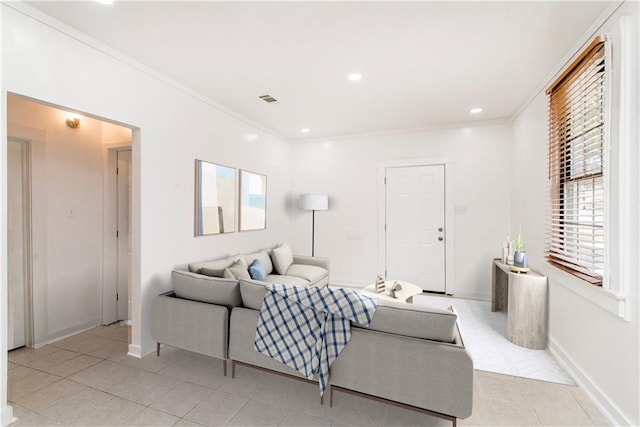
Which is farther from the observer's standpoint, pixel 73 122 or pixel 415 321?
pixel 73 122

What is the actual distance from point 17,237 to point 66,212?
1.45ft

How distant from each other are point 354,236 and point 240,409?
11.4ft

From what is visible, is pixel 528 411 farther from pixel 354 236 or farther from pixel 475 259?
pixel 354 236

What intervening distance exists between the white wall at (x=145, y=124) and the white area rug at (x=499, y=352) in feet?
9.81

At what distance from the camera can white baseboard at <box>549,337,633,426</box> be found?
6.10 ft

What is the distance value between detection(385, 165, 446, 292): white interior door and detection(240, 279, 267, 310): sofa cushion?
314cm

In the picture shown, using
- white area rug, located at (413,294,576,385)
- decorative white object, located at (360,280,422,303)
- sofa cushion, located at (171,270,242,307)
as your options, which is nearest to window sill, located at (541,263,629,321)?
white area rug, located at (413,294,576,385)

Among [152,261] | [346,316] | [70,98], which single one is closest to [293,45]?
[70,98]

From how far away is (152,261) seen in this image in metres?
2.86

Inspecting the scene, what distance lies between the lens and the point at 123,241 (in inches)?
143

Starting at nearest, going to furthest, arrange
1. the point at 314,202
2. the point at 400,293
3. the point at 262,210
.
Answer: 1. the point at 400,293
2. the point at 262,210
3. the point at 314,202

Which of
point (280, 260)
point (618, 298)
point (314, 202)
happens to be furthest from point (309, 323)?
point (314, 202)

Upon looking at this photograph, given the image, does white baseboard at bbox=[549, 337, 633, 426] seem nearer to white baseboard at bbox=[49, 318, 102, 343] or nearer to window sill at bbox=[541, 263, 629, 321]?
window sill at bbox=[541, 263, 629, 321]

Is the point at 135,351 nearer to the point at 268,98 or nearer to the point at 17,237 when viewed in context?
the point at 17,237
